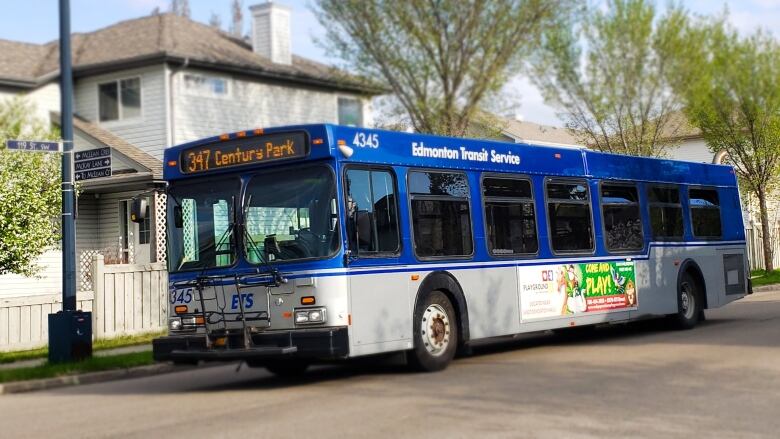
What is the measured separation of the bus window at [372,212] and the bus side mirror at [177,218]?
2294 millimetres

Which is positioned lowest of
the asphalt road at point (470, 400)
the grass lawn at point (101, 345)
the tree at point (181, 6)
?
the asphalt road at point (470, 400)

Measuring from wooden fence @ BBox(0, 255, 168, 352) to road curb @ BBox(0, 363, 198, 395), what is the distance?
14.2 feet

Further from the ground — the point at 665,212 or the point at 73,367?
the point at 665,212

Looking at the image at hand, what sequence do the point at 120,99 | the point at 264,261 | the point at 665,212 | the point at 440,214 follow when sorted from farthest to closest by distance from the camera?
the point at 120,99 → the point at 665,212 → the point at 440,214 → the point at 264,261

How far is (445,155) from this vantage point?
42.9ft

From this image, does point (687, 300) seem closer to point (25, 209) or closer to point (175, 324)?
point (175, 324)

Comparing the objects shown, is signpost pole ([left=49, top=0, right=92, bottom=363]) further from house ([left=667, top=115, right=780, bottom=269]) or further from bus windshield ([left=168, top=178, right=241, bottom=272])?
house ([left=667, top=115, right=780, bottom=269])

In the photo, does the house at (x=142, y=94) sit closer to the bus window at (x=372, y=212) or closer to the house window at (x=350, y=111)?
the house window at (x=350, y=111)

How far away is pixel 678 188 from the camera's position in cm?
1817

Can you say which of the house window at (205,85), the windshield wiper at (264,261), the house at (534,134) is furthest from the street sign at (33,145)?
the house at (534,134)

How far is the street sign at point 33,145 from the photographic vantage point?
14.3m

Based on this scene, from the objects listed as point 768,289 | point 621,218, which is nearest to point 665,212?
point 621,218

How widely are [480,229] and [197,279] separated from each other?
381cm

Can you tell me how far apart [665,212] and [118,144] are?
57.9 feet
